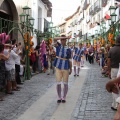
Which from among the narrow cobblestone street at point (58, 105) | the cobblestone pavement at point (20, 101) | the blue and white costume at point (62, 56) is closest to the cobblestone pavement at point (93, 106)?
the narrow cobblestone street at point (58, 105)

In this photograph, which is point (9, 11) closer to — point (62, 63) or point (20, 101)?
point (20, 101)

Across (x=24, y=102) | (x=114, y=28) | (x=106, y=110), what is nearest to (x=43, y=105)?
(x=24, y=102)

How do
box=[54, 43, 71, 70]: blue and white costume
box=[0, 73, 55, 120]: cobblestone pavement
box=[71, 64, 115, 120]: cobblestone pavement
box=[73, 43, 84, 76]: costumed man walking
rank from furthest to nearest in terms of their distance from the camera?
1. box=[73, 43, 84, 76]: costumed man walking
2. box=[54, 43, 71, 70]: blue and white costume
3. box=[0, 73, 55, 120]: cobblestone pavement
4. box=[71, 64, 115, 120]: cobblestone pavement

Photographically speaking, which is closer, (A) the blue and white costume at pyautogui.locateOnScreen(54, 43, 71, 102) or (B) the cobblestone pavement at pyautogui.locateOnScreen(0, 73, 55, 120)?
(B) the cobblestone pavement at pyautogui.locateOnScreen(0, 73, 55, 120)

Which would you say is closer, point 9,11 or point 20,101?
point 20,101

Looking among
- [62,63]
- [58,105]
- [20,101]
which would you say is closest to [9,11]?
[20,101]

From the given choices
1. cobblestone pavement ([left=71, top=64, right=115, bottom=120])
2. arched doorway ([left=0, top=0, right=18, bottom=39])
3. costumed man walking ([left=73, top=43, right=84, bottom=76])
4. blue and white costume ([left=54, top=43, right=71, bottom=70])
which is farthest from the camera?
arched doorway ([left=0, top=0, right=18, bottom=39])

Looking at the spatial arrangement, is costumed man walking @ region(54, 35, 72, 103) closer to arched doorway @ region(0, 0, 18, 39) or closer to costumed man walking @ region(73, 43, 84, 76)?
costumed man walking @ region(73, 43, 84, 76)

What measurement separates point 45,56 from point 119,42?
10.2 m

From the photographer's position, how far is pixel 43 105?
8328 millimetres

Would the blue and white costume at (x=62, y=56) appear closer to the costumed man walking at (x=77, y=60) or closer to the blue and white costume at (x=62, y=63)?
the blue and white costume at (x=62, y=63)

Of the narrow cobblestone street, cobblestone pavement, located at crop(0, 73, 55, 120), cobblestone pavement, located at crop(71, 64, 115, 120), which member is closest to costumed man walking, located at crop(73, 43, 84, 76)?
cobblestone pavement, located at crop(0, 73, 55, 120)

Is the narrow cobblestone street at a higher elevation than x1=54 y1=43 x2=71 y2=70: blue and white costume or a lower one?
lower

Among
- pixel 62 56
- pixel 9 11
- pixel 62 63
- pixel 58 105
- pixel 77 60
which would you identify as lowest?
pixel 58 105
